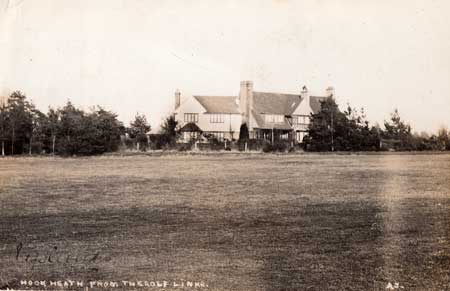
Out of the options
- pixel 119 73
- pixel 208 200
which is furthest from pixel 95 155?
pixel 208 200

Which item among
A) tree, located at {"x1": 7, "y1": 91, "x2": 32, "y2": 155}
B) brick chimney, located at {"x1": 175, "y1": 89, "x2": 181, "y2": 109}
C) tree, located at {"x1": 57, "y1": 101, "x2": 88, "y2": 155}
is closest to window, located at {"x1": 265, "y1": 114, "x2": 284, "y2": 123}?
brick chimney, located at {"x1": 175, "y1": 89, "x2": 181, "y2": 109}

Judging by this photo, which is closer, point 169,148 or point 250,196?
point 250,196

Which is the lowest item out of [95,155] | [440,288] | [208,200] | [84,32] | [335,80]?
[440,288]

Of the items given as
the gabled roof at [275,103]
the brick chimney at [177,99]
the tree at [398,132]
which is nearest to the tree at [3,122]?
the brick chimney at [177,99]

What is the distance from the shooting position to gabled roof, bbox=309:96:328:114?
19.6ft

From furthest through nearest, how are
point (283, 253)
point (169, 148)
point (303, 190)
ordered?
point (169, 148), point (303, 190), point (283, 253)

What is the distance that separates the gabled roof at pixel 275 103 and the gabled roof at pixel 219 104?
0.29 m

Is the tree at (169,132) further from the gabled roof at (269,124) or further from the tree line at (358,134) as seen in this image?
the tree line at (358,134)

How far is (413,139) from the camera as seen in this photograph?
5.91m

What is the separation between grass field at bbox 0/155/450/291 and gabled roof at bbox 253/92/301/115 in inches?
29.1

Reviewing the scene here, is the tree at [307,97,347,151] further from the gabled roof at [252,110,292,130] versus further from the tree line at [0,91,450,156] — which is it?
the gabled roof at [252,110,292,130]

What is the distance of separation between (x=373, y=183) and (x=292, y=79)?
1.63m

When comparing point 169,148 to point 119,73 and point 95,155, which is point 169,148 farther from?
point 119,73

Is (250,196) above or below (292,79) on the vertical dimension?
below
